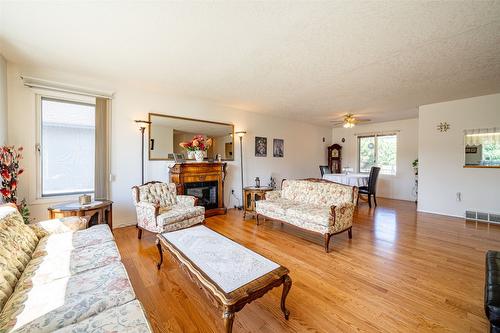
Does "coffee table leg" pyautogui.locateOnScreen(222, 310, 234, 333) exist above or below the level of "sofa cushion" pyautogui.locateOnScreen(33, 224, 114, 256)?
below

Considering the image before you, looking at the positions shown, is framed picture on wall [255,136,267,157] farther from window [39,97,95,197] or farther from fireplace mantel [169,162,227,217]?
window [39,97,95,197]

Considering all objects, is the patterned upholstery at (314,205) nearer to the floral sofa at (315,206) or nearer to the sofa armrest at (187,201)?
the floral sofa at (315,206)

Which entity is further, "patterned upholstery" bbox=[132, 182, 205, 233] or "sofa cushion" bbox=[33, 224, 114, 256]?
"patterned upholstery" bbox=[132, 182, 205, 233]

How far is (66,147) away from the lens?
3.34 metres

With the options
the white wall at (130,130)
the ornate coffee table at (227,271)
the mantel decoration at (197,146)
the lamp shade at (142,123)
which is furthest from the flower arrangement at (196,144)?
the ornate coffee table at (227,271)

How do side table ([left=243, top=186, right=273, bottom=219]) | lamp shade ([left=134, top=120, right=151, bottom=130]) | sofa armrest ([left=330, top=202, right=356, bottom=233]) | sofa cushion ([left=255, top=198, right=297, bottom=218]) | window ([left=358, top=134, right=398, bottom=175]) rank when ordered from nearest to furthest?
sofa armrest ([left=330, top=202, right=356, bottom=233]), sofa cushion ([left=255, top=198, right=297, bottom=218]), lamp shade ([left=134, top=120, right=151, bottom=130]), side table ([left=243, top=186, right=273, bottom=219]), window ([left=358, top=134, right=398, bottom=175])

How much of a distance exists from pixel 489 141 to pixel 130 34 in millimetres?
6462

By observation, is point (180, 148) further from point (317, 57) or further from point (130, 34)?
point (317, 57)

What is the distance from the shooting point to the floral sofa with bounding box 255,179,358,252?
2.81 metres

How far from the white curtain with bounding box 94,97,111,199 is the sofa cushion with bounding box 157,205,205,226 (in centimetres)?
129

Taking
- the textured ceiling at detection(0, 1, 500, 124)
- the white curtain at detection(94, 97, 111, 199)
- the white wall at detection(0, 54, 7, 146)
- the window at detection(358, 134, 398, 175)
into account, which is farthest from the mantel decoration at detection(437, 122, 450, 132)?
the white wall at detection(0, 54, 7, 146)

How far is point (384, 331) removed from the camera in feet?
4.81

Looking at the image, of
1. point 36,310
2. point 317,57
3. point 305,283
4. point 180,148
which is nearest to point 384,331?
point 305,283

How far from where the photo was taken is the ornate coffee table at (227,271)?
1.27 metres
